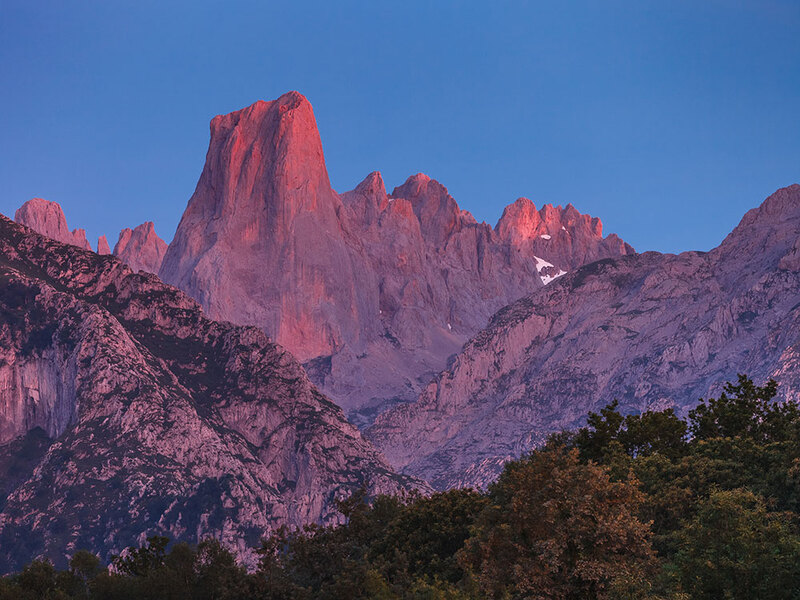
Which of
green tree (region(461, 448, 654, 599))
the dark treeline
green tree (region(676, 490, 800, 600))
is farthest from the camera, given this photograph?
the dark treeline

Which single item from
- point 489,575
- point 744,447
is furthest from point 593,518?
point 744,447

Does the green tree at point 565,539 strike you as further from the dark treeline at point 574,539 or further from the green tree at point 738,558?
the green tree at point 738,558

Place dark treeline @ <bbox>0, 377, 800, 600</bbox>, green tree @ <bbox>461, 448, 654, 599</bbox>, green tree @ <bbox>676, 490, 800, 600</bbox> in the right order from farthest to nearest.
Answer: dark treeline @ <bbox>0, 377, 800, 600</bbox>, green tree @ <bbox>461, 448, 654, 599</bbox>, green tree @ <bbox>676, 490, 800, 600</bbox>

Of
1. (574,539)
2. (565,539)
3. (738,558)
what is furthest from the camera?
(565,539)

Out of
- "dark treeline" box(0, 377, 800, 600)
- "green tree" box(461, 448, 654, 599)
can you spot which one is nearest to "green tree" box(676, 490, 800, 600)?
"dark treeline" box(0, 377, 800, 600)

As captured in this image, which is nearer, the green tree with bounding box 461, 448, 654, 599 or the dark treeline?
the green tree with bounding box 461, 448, 654, 599

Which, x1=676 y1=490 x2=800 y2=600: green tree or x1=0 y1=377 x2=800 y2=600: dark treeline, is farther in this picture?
x1=0 y1=377 x2=800 y2=600: dark treeline

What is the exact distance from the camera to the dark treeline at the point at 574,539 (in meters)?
54.8

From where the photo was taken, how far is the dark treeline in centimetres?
5481

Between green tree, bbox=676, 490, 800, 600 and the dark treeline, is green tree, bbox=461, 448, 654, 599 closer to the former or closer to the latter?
the dark treeline

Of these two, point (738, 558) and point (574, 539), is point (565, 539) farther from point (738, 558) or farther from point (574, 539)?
point (738, 558)

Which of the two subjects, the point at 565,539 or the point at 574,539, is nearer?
the point at 574,539

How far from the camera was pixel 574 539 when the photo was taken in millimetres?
55156

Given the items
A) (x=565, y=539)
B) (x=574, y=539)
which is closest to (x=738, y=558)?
(x=574, y=539)
